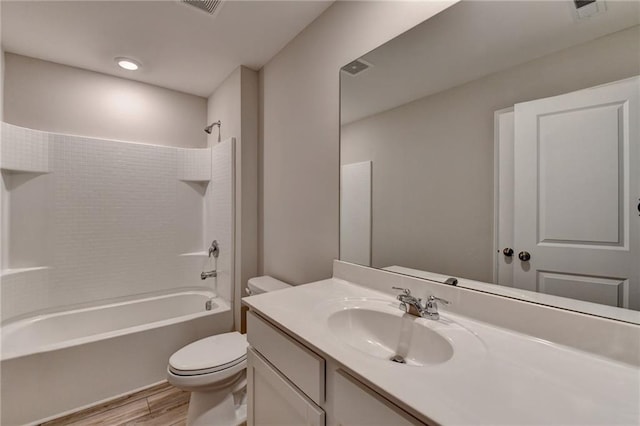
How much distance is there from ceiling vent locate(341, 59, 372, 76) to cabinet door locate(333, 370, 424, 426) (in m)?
1.37

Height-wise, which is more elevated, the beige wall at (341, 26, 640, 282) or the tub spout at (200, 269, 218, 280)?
the beige wall at (341, 26, 640, 282)

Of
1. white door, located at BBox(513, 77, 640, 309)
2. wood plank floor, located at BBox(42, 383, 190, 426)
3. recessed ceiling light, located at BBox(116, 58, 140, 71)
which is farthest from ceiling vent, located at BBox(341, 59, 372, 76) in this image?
wood plank floor, located at BBox(42, 383, 190, 426)

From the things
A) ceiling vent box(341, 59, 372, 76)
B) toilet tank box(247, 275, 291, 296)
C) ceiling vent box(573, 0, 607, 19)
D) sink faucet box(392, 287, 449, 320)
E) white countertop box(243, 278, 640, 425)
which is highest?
ceiling vent box(341, 59, 372, 76)

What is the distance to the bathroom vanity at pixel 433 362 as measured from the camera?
1.77 feet

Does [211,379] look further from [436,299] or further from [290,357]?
[436,299]

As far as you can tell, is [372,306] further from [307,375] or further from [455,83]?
[455,83]

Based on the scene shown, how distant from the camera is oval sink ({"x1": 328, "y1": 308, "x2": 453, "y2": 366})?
89 cm

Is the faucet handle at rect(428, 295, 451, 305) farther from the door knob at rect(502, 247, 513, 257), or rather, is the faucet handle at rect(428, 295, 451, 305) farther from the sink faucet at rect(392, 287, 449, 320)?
the door knob at rect(502, 247, 513, 257)

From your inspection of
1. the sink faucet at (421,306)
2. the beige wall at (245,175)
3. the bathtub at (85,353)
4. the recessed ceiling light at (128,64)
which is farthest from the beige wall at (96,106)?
the sink faucet at (421,306)

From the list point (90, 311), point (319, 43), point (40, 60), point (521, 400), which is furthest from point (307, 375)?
point (40, 60)

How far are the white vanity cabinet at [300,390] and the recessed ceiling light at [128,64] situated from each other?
2.33 metres

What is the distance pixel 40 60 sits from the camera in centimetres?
218

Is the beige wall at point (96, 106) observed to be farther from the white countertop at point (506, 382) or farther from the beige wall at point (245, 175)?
the white countertop at point (506, 382)

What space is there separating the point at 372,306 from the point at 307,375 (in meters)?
0.40
